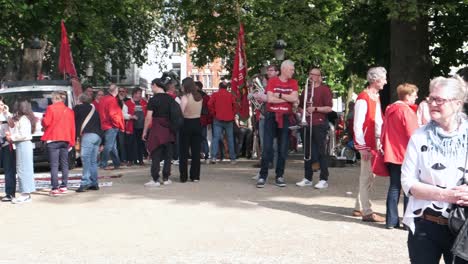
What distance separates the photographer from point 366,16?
22500 mm

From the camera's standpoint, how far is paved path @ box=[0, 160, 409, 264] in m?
8.18

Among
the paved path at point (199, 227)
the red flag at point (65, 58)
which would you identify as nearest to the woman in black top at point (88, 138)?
the paved path at point (199, 227)

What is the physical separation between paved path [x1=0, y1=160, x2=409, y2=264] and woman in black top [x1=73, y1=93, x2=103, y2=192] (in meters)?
0.38

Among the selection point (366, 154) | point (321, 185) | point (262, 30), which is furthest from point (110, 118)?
point (262, 30)

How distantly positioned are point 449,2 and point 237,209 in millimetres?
9461

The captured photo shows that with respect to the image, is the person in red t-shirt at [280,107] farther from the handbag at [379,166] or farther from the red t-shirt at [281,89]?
the handbag at [379,166]

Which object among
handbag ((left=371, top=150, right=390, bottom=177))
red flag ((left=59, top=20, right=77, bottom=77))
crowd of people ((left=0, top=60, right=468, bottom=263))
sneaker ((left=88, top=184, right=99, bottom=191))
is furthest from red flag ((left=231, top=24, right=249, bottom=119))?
handbag ((left=371, top=150, right=390, bottom=177))

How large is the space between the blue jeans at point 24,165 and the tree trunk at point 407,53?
8.81m

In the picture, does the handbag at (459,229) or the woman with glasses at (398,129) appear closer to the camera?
the handbag at (459,229)

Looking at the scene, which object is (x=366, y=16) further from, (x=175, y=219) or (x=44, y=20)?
(x=175, y=219)

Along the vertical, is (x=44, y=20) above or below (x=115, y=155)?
above

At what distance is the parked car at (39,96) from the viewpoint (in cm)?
1875

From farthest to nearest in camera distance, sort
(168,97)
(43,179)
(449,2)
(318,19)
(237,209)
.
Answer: (318,19), (449,2), (43,179), (168,97), (237,209)

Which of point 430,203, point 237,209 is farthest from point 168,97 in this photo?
point 430,203
